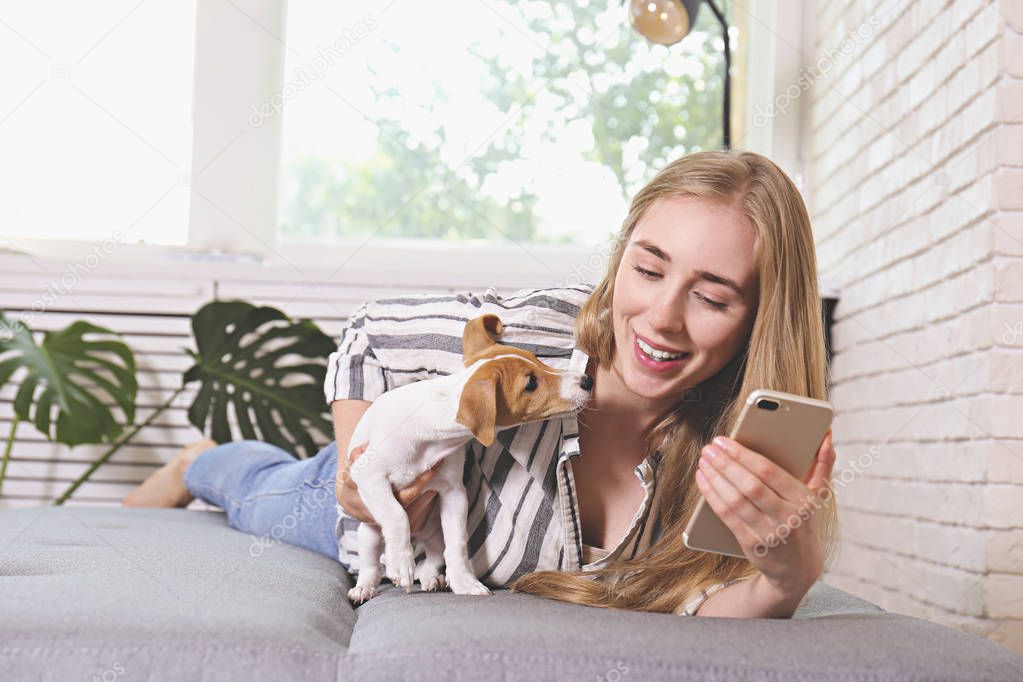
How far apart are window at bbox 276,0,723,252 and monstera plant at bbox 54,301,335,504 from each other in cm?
59

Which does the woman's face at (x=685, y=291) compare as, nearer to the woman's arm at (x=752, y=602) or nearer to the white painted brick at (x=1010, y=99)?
the woman's arm at (x=752, y=602)

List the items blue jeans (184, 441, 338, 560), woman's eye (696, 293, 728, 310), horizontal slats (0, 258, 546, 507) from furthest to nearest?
horizontal slats (0, 258, 546, 507)
blue jeans (184, 441, 338, 560)
woman's eye (696, 293, 728, 310)

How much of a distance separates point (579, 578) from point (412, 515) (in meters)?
0.27

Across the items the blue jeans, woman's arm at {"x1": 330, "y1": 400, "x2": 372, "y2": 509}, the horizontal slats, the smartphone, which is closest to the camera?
the smartphone

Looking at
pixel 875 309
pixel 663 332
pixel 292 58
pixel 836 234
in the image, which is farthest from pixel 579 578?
pixel 292 58

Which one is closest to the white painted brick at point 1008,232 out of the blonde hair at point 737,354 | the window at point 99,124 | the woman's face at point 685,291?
the blonde hair at point 737,354

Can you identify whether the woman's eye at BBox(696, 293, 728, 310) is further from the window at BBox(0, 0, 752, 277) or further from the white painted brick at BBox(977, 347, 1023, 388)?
the window at BBox(0, 0, 752, 277)

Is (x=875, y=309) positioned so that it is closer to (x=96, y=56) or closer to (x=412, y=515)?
(x=412, y=515)

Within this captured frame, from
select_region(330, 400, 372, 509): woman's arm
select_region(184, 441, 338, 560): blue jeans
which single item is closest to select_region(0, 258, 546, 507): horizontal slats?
select_region(184, 441, 338, 560): blue jeans

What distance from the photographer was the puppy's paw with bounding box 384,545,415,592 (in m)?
1.39

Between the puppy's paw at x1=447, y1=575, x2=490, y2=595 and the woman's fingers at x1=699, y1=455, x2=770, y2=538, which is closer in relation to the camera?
the woman's fingers at x1=699, y1=455, x2=770, y2=538

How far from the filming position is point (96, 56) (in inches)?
124

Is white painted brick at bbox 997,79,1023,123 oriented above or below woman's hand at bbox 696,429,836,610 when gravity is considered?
above

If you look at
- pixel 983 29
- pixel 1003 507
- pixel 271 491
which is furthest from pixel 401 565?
pixel 983 29
